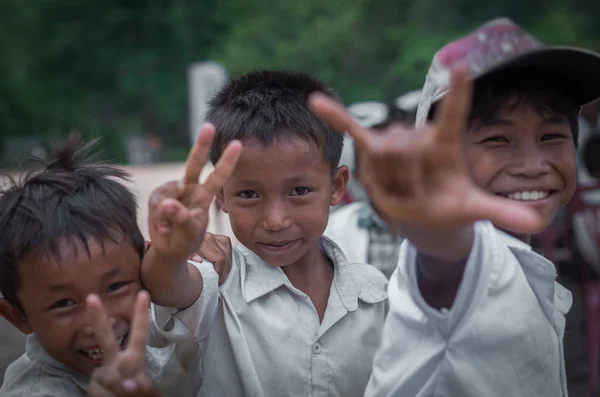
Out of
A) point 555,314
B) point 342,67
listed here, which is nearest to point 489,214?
point 555,314

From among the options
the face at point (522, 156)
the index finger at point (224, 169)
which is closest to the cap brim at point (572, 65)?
the face at point (522, 156)

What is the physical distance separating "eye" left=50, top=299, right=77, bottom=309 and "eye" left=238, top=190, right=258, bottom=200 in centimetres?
50

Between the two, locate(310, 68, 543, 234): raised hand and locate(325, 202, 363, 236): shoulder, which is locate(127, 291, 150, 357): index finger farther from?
locate(325, 202, 363, 236): shoulder

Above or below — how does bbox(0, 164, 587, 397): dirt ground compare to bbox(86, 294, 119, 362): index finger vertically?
below

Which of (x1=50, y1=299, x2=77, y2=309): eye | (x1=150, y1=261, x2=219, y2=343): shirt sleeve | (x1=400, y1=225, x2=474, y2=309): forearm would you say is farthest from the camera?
(x1=150, y1=261, x2=219, y2=343): shirt sleeve

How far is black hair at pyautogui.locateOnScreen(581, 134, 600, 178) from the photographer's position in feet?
14.7

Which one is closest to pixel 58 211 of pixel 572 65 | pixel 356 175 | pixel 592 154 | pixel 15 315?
pixel 15 315

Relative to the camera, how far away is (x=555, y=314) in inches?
62.2

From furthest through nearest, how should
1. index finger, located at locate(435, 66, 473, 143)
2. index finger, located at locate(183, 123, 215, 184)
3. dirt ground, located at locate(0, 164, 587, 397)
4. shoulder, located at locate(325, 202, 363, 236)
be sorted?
shoulder, located at locate(325, 202, 363, 236) < dirt ground, located at locate(0, 164, 587, 397) < index finger, located at locate(183, 123, 215, 184) < index finger, located at locate(435, 66, 473, 143)

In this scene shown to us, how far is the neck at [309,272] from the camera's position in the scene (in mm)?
1968

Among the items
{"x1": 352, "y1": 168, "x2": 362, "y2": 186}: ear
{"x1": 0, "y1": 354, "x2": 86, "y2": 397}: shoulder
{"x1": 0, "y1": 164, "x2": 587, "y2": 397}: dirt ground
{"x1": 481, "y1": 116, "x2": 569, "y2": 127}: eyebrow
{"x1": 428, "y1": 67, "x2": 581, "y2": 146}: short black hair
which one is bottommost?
{"x1": 0, "y1": 164, "x2": 587, "y2": 397}: dirt ground

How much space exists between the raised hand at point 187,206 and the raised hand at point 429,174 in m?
0.36

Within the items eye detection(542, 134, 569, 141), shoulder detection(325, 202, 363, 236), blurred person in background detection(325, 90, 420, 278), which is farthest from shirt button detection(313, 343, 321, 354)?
shoulder detection(325, 202, 363, 236)

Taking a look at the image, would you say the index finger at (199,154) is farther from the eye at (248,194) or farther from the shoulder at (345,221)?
the shoulder at (345,221)
